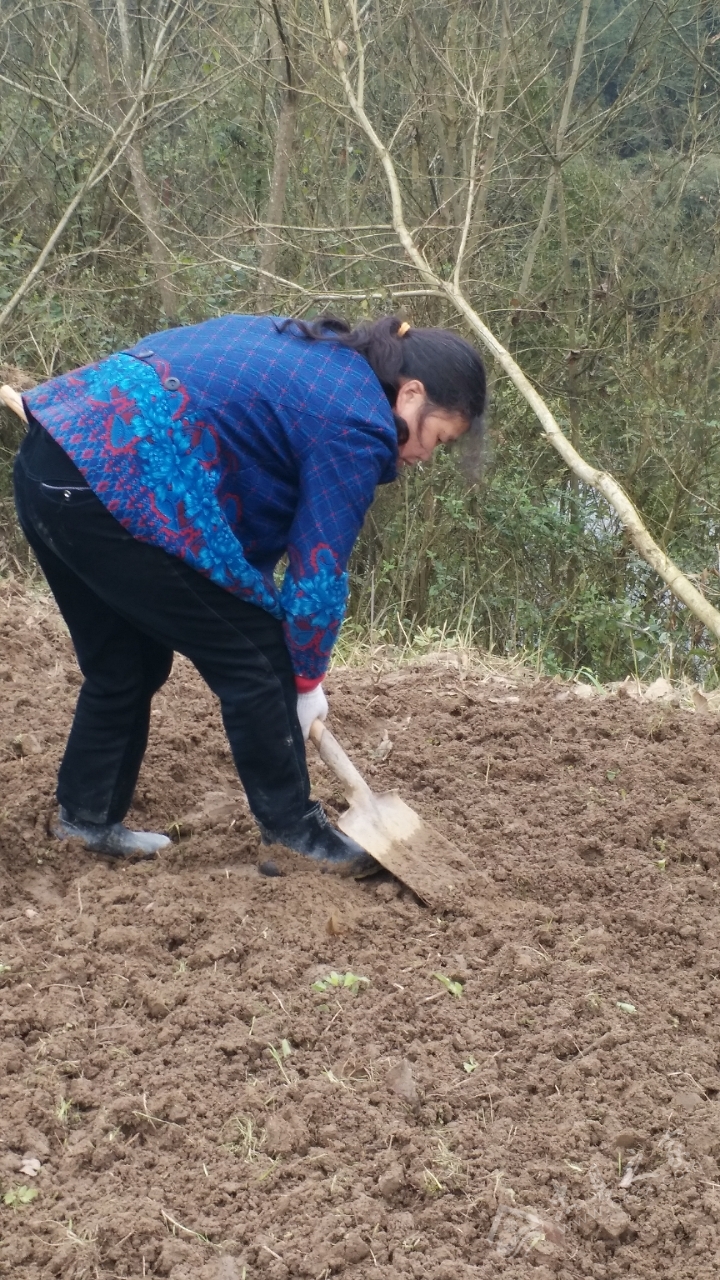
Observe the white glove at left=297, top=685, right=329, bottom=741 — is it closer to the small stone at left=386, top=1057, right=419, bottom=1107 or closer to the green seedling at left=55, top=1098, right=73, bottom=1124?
the small stone at left=386, top=1057, right=419, bottom=1107

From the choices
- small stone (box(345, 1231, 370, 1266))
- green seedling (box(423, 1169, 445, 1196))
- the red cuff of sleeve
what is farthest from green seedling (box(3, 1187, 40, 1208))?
the red cuff of sleeve

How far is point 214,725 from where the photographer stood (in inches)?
148

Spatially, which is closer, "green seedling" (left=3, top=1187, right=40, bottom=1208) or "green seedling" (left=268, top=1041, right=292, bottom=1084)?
"green seedling" (left=3, top=1187, right=40, bottom=1208)

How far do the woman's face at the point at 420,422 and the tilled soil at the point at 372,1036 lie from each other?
112cm

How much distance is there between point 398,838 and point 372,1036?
706 millimetres

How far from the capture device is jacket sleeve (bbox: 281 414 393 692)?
245 centimetres

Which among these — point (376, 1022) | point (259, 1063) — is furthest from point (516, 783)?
point (259, 1063)

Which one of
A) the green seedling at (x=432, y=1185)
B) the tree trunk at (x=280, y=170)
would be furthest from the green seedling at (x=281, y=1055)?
the tree trunk at (x=280, y=170)

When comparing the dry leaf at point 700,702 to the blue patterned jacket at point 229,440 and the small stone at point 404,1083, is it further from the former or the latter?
the small stone at point 404,1083

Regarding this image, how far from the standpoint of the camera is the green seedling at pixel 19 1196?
187cm

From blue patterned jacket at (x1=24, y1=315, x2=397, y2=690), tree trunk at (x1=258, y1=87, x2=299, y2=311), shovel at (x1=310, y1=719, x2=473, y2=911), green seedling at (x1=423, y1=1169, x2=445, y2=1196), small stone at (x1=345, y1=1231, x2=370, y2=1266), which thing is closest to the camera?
small stone at (x1=345, y1=1231, x2=370, y2=1266)

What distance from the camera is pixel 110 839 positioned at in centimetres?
303

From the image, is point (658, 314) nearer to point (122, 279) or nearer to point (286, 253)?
point (286, 253)

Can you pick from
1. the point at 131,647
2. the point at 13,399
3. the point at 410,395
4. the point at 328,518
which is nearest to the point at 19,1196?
the point at 131,647
